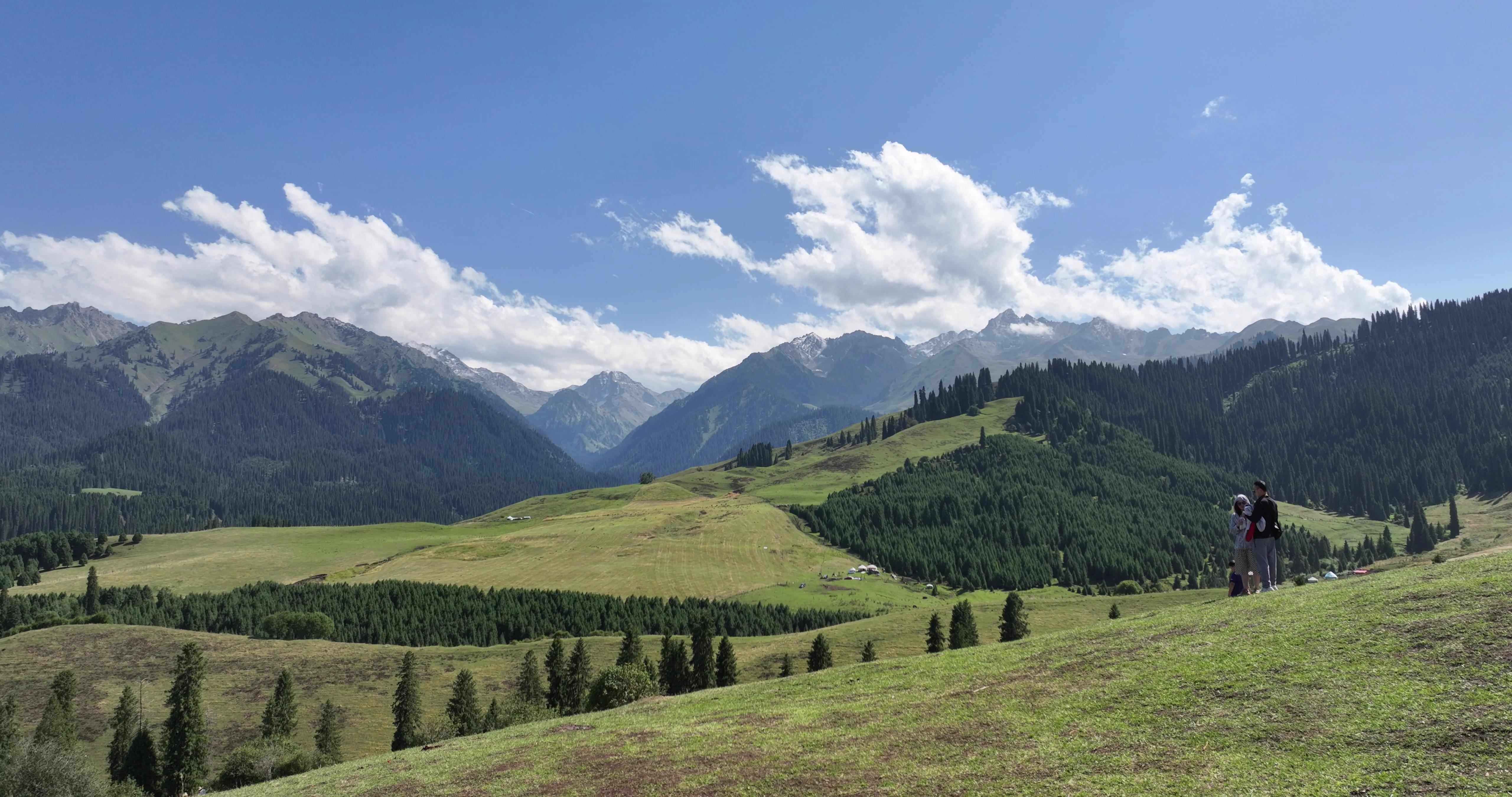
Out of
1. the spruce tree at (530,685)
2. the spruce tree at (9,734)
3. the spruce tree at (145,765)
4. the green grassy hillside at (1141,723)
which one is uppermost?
the green grassy hillside at (1141,723)

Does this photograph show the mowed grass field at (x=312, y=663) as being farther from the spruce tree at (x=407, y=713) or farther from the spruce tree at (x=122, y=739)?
the spruce tree at (x=122, y=739)

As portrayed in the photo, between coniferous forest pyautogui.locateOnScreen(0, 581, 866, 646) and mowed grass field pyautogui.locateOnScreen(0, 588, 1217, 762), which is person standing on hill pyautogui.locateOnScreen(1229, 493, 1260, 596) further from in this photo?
coniferous forest pyautogui.locateOnScreen(0, 581, 866, 646)

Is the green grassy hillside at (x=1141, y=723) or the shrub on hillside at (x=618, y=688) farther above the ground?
the green grassy hillside at (x=1141, y=723)

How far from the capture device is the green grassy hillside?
1794cm

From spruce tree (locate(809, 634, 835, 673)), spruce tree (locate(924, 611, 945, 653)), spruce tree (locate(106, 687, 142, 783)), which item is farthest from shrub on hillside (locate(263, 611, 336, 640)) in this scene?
spruce tree (locate(924, 611, 945, 653))

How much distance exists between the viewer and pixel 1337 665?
23016 millimetres

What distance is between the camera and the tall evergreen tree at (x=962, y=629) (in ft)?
334

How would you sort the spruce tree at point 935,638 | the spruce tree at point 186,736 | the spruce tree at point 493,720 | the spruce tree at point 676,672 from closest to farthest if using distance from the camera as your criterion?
the spruce tree at point 493,720 → the spruce tree at point 186,736 → the spruce tree at point 676,672 → the spruce tree at point 935,638

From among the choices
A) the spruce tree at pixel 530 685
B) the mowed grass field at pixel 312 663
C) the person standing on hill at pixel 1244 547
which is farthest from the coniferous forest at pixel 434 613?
the person standing on hill at pixel 1244 547

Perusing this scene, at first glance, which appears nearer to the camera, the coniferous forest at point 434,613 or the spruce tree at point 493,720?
the spruce tree at point 493,720

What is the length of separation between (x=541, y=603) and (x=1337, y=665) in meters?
183

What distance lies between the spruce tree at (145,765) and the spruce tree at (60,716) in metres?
6.90

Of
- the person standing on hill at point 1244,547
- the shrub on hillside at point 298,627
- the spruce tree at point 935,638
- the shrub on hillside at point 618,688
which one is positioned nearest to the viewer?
the person standing on hill at point 1244,547

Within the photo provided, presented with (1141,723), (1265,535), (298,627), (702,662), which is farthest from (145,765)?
(1265,535)
